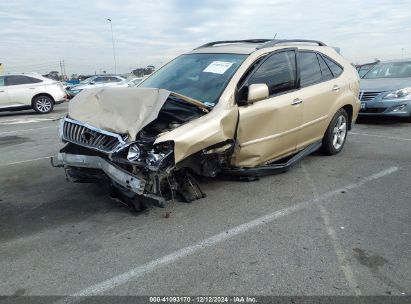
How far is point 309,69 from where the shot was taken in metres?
5.88

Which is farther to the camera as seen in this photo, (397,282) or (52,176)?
(52,176)

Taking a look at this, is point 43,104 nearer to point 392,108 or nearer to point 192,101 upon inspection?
point 392,108

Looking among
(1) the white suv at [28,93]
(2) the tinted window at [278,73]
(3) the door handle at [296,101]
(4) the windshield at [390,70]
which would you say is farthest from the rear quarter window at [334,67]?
(1) the white suv at [28,93]

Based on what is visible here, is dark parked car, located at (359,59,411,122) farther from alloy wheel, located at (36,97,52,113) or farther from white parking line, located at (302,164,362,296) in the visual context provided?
alloy wheel, located at (36,97,52,113)

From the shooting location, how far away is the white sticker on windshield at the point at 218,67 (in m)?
4.95

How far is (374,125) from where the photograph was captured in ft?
32.0

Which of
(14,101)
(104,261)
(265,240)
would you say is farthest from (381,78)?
(14,101)

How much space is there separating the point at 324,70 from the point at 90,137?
12.9 ft

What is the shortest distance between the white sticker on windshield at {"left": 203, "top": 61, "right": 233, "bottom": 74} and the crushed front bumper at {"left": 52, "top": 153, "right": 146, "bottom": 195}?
189cm

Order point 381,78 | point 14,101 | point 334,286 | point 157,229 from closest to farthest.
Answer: point 334,286
point 157,229
point 381,78
point 14,101

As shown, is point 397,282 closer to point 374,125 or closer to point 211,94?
point 211,94

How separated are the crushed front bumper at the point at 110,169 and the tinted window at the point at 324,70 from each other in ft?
12.4

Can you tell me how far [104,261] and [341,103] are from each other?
15.3ft

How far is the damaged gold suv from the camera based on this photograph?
152 inches
